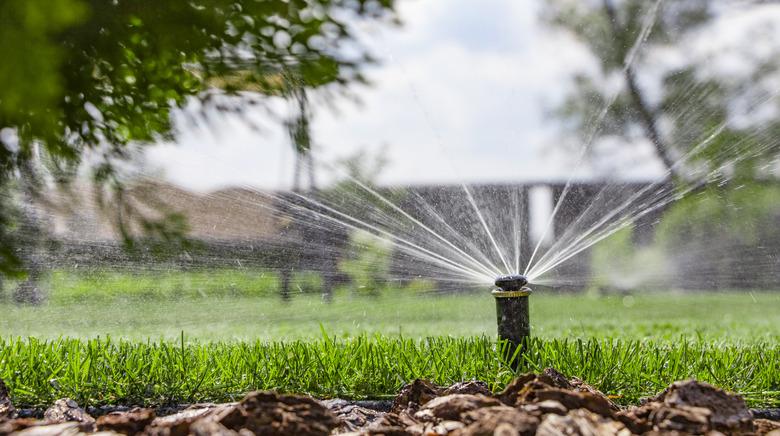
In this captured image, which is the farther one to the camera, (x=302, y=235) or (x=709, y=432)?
(x=302, y=235)

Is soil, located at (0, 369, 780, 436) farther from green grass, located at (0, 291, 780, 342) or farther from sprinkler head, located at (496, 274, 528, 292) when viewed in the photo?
green grass, located at (0, 291, 780, 342)

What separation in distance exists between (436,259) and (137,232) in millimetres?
2349

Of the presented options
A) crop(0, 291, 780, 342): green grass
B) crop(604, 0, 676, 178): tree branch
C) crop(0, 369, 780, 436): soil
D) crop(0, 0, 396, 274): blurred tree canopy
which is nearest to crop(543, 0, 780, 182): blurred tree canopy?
crop(604, 0, 676, 178): tree branch

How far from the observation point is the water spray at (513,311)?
240 centimetres

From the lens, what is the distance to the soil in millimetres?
1404

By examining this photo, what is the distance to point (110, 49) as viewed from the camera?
9.64ft

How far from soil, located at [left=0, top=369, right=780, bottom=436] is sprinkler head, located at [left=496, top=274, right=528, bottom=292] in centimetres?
70

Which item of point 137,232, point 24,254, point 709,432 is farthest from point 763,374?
point 24,254

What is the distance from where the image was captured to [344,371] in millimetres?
2375

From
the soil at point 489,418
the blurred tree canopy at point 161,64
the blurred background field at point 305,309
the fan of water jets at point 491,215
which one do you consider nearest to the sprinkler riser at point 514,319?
the fan of water jets at point 491,215

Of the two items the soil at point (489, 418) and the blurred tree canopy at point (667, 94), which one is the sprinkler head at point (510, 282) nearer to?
the soil at point (489, 418)

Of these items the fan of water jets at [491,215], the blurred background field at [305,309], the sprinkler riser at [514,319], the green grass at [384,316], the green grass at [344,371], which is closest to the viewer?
the green grass at [344,371]

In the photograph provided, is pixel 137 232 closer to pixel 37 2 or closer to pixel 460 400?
pixel 37 2

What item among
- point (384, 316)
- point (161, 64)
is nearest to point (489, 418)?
point (161, 64)
